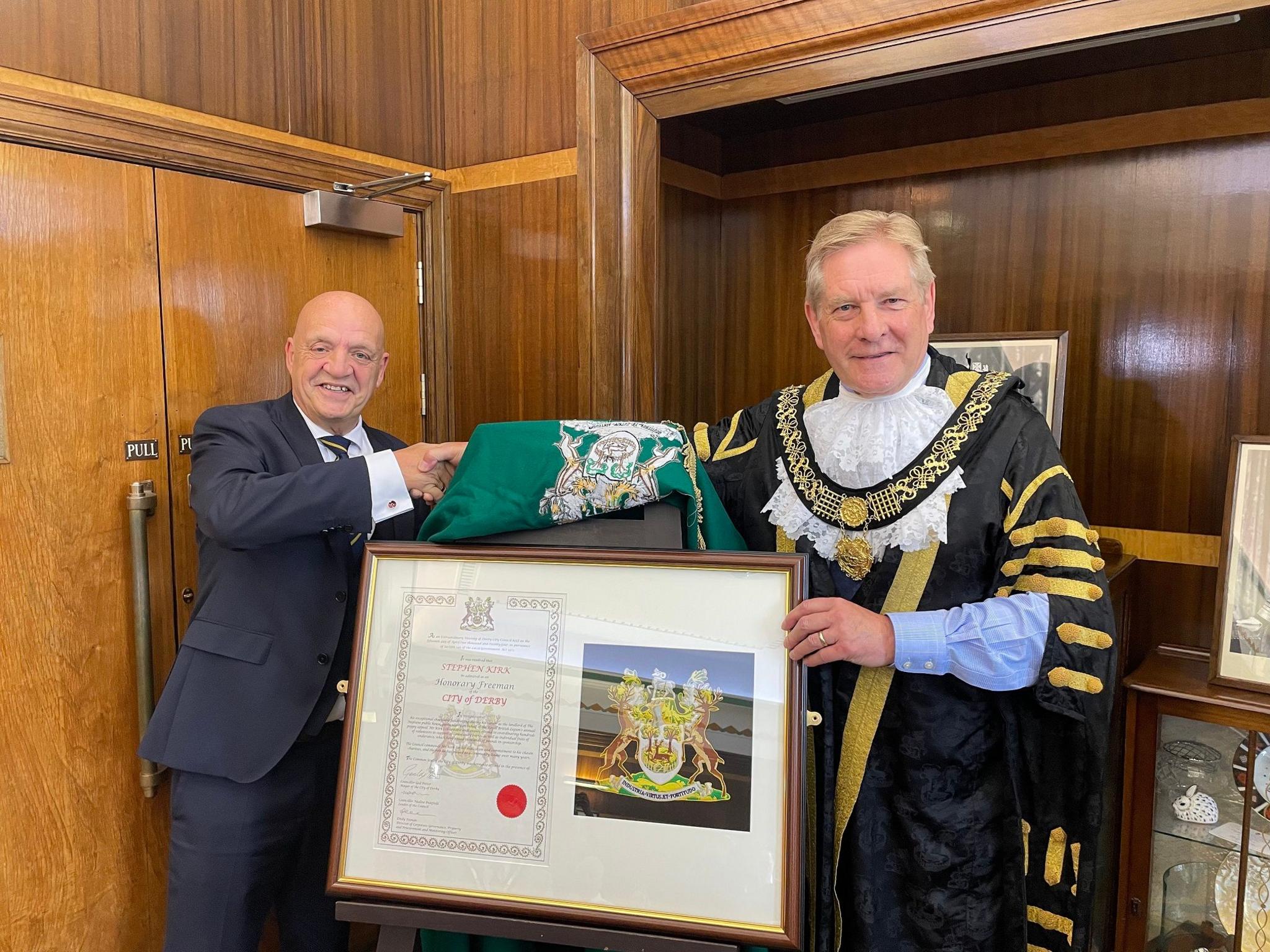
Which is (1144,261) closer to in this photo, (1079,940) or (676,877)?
(1079,940)

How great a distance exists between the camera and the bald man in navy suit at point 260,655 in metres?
1.66

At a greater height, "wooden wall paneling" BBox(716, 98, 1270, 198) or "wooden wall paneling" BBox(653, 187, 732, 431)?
"wooden wall paneling" BBox(716, 98, 1270, 198)

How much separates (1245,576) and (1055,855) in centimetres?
78

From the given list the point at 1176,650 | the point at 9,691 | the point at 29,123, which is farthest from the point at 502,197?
the point at 1176,650

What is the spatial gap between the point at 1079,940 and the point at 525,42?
218 centimetres

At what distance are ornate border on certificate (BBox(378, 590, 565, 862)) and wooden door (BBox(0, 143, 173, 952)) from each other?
3.14 feet

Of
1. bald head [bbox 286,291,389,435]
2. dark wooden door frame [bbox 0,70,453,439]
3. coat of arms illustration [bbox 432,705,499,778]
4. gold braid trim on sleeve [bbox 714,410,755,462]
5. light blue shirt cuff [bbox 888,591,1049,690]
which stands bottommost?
coat of arms illustration [bbox 432,705,499,778]

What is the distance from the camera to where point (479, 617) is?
131cm

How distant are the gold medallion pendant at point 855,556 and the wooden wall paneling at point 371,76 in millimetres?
1513

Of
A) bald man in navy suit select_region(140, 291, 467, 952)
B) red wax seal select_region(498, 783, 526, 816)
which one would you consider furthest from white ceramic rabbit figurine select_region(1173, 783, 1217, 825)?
bald man in navy suit select_region(140, 291, 467, 952)

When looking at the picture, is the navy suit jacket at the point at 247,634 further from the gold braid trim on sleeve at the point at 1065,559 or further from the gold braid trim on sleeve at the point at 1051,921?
the gold braid trim on sleeve at the point at 1051,921

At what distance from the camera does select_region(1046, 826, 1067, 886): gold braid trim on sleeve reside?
4.58 feet

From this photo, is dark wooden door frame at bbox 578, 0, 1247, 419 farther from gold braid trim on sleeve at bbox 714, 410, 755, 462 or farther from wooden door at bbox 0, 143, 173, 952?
wooden door at bbox 0, 143, 173, 952

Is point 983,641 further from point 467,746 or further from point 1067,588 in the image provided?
point 467,746
